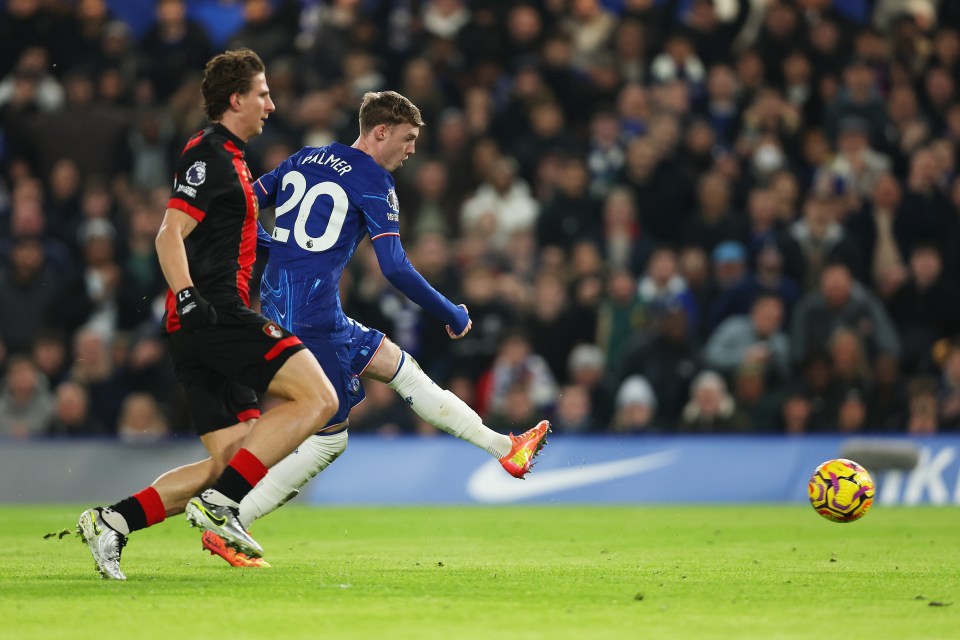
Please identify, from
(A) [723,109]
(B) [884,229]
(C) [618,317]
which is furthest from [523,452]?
(A) [723,109]

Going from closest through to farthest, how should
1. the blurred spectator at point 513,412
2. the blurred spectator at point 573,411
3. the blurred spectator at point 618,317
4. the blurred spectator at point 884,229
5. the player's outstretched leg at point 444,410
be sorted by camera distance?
1. the player's outstretched leg at point 444,410
2. the blurred spectator at point 513,412
3. the blurred spectator at point 573,411
4. the blurred spectator at point 618,317
5. the blurred spectator at point 884,229

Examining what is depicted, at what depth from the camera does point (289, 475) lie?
805 centimetres

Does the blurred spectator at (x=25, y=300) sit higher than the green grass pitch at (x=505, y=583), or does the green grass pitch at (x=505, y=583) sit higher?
the blurred spectator at (x=25, y=300)

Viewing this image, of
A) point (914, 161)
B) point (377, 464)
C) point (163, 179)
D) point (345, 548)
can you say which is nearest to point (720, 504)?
point (377, 464)

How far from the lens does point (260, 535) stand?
403 inches

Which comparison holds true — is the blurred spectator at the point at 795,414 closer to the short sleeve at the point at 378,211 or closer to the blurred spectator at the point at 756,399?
the blurred spectator at the point at 756,399

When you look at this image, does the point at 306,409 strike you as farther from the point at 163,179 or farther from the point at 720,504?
the point at 163,179

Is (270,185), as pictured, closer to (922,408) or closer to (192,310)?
(192,310)

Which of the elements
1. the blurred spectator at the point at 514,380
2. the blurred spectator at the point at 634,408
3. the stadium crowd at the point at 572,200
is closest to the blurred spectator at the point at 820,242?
the stadium crowd at the point at 572,200

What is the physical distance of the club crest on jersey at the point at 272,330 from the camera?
269 inches

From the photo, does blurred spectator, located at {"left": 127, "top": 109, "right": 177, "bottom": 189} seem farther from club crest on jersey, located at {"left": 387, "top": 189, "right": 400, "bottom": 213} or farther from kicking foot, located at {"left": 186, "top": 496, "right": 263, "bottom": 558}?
kicking foot, located at {"left": 186, "top": 496, "right": 263, "bottom": 558}

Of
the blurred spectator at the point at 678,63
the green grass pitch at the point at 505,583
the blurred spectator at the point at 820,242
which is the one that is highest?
the blurred spectator at the point at 678,63

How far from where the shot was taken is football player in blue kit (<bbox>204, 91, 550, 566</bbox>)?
308 inches

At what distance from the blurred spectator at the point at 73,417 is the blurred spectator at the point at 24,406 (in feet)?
0.41
